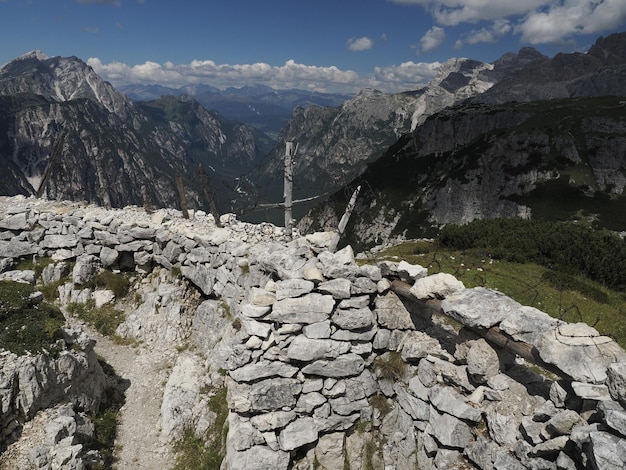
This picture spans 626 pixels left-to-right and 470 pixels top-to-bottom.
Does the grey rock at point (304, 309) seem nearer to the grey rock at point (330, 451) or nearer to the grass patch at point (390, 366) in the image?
the grass patch at point (390, 366)

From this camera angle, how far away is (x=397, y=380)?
1171 cm

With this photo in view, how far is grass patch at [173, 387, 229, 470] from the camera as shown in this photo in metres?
13.1

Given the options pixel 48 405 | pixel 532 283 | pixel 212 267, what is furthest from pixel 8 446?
pixel 532 283

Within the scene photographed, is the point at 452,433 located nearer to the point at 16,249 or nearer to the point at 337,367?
the point at 337,367

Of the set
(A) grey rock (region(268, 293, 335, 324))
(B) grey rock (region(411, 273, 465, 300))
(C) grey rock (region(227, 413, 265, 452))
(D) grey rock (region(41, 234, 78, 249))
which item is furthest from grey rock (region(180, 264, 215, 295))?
(B) grey rock (region(411, 273, 465, 300))

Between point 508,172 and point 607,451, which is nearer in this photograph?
point 607,451

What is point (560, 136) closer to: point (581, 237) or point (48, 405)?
point (581, 237)

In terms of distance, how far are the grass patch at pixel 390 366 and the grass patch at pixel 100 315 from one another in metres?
17.0

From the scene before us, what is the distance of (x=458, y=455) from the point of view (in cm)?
973

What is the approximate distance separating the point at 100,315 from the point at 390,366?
1888 cm

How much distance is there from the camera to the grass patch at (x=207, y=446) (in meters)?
13.1

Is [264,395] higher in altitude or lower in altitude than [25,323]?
higher

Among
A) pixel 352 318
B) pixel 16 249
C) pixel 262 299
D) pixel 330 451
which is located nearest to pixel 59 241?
pixel 16 249

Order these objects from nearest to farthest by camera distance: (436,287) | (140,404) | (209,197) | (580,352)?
(580,352) → (436,287) → (140,404) → (209,197)
